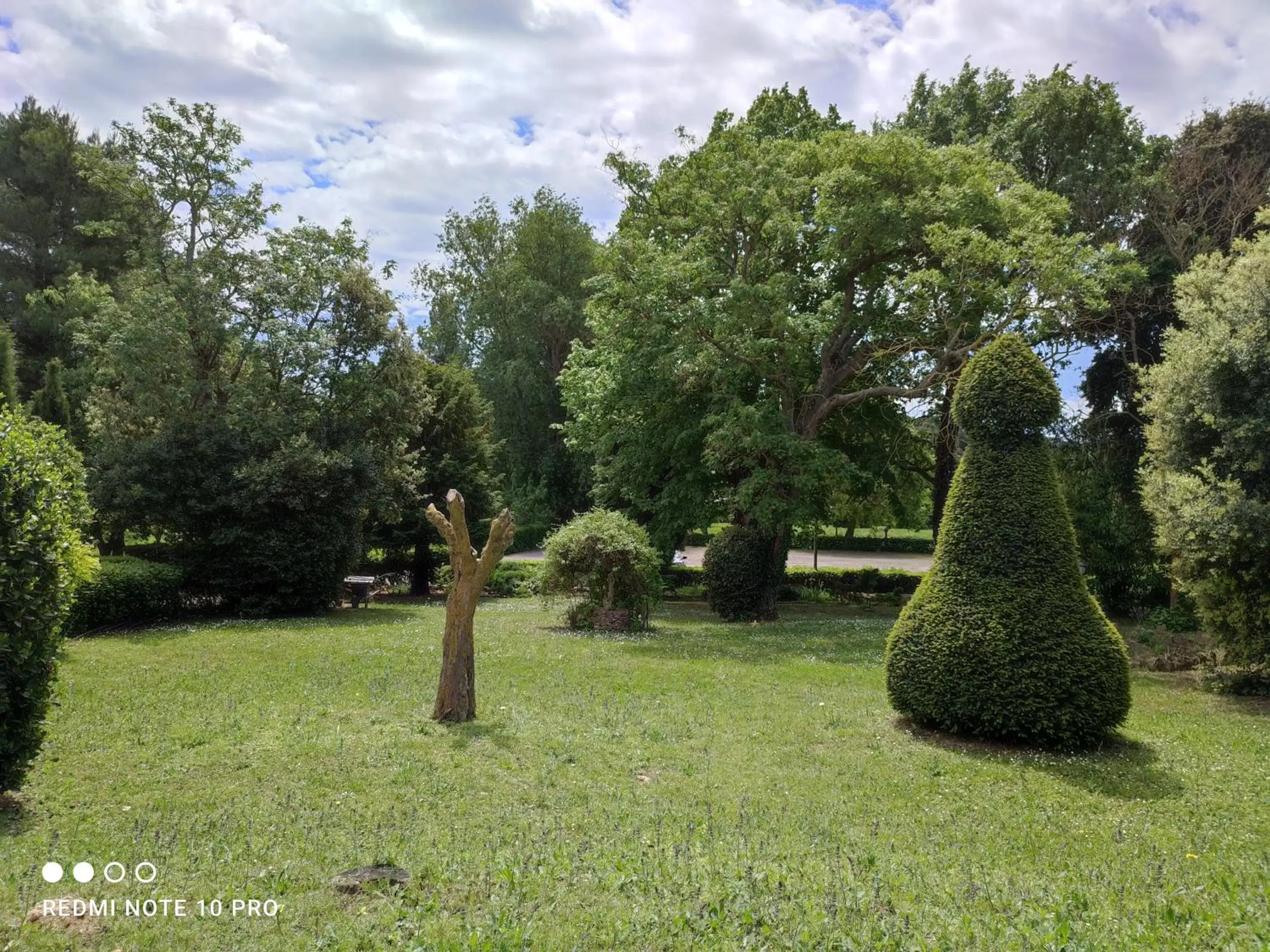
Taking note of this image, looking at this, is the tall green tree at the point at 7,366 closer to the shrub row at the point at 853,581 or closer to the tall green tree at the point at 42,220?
the tall green tree at the point at 42,220

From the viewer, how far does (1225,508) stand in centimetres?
1105

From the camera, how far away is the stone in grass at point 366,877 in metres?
4.36

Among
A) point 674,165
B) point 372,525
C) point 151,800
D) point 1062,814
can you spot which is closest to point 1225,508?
point 1062,814

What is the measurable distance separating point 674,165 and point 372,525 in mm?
13584

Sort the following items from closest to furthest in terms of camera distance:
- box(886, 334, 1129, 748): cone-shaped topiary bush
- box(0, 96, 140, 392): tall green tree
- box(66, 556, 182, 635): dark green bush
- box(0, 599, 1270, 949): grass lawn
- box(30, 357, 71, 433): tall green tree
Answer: box(0, 599, 1270, 949): grass lawn, box(886, 334, 1129, 748): cone-shaped topiary bush, box(66, 556, 182, 635): dark green bush, box(30, 357, 71, 433): tall green tree, box(0, 96, 140, 392): tall green tree

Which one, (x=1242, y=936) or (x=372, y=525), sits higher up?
(x=372, y=525)

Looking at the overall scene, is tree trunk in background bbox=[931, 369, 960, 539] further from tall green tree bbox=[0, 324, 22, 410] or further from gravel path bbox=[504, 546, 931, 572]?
tall green tree bbox=[0, 324, 22, 410]

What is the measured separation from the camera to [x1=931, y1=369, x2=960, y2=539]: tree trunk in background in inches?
800

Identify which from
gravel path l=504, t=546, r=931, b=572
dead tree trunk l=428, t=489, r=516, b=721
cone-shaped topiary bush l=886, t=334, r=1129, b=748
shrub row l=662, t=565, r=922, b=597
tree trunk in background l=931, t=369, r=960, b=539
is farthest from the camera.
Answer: gravel path l=504, t=546, r=931, b=572

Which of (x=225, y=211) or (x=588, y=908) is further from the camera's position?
(x=225, y=211)

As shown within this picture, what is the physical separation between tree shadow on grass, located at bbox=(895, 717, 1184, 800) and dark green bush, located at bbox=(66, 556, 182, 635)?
47.1 feet

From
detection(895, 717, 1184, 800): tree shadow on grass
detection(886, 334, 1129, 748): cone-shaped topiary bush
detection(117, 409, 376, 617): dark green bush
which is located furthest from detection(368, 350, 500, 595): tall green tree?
detection(895, 717, 1184, 800): tree shadow on grass

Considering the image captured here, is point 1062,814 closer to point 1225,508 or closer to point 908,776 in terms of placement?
point 908,776

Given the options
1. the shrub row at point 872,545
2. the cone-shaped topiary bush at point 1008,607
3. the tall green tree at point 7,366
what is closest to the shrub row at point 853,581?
the shrub row at point 872,545
